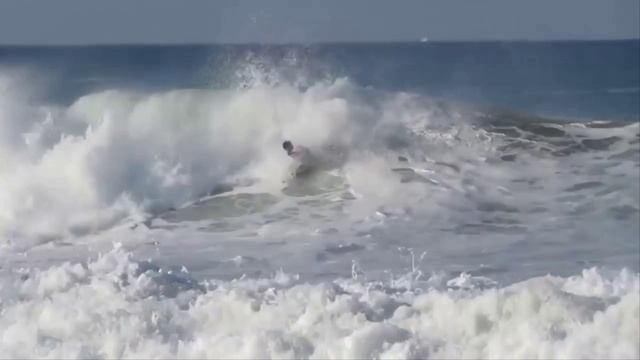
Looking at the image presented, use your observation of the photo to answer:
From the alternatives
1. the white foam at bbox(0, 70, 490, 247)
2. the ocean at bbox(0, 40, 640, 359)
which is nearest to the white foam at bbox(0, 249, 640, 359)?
the ocean at bbox(0, 40, 640, 359)

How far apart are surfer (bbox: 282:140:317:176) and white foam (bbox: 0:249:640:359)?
141 cm

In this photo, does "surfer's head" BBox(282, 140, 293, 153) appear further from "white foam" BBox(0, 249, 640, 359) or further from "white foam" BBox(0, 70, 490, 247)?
"white foam" BBox(0, 249, 640, 359)

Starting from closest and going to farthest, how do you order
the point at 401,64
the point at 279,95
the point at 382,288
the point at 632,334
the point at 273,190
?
the point at 632,334
the point at 382,288
the point at 273,190
the point at 279,95
the point at 401,64

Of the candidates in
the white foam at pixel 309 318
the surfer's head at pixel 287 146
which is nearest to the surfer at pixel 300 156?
the surfer's head at pixel 287 146

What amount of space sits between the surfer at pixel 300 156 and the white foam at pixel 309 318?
4.63 feet

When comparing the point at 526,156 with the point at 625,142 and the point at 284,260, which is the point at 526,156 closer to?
the point at 625,142

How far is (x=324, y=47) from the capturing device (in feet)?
23.7

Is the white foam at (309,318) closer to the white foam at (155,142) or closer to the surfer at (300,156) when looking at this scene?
the white foam at (155,142)

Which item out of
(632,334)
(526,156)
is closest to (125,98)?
(526,156)

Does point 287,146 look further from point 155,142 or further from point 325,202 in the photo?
point 155,142

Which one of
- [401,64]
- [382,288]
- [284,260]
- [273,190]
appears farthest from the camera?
[401,64]

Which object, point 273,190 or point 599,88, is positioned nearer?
point 273,190

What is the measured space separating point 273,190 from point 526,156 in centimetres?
152

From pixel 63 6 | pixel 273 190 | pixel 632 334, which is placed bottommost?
pixel 632 334
